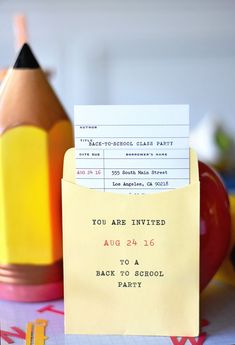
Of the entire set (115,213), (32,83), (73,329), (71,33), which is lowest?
(73,329)

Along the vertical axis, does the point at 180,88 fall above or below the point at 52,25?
below

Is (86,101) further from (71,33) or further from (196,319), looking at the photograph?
(196,319)

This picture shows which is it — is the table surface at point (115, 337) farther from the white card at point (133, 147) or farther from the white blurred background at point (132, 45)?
Answer: the white blurred background at point (132, 45)

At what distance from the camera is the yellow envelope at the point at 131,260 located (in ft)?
1.58

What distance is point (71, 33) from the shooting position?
245 centimetres

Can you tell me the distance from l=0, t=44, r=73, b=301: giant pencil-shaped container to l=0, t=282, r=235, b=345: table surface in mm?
23

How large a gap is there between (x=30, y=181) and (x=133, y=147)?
12cm

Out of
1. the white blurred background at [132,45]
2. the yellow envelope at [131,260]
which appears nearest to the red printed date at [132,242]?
the yellow envelope at [131,260]

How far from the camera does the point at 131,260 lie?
490 millimetres

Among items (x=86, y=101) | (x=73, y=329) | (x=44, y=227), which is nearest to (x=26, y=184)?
(x=44, y=227)

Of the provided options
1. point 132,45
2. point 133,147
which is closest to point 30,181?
point 133,147

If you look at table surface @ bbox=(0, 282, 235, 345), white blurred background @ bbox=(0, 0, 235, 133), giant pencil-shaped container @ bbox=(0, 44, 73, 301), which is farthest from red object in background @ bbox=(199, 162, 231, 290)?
white blurred background @ bbox=(0, 0, 235, 133)

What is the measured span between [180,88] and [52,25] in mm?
652

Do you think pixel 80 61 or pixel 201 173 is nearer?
pixel 201 173
